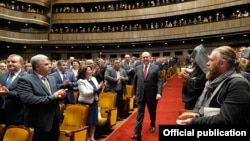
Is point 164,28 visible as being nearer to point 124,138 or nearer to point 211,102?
point 124,138

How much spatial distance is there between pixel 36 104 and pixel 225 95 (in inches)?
82.1

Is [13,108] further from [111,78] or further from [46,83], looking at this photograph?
[111,78]

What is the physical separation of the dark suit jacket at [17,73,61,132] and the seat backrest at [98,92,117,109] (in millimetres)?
2778

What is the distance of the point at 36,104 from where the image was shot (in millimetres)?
3348

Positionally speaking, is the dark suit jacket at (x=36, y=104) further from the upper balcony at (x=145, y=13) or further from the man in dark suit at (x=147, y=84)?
the upper balcony at (x=145, y=13)

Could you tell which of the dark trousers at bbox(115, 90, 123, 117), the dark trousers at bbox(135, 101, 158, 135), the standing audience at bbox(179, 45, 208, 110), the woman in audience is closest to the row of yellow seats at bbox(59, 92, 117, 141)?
the woman in audience

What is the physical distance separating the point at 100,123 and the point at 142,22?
17076 mm

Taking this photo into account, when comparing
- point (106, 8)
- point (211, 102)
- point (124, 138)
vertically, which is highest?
point (106, 8)

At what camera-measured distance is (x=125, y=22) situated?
22578 mm

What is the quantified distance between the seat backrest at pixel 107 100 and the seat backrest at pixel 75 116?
1.62m

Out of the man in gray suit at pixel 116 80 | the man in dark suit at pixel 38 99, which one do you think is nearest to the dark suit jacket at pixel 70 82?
the man in gray suit at pixel 116 80

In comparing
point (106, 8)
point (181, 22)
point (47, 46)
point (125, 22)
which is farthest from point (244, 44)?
point (47, 46)

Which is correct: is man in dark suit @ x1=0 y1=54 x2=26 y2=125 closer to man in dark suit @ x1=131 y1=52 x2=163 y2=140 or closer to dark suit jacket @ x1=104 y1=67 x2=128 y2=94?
man in dark suit @ x1=131 y1=52 x2=163 y2=140

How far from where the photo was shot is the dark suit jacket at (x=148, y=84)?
213 inches
